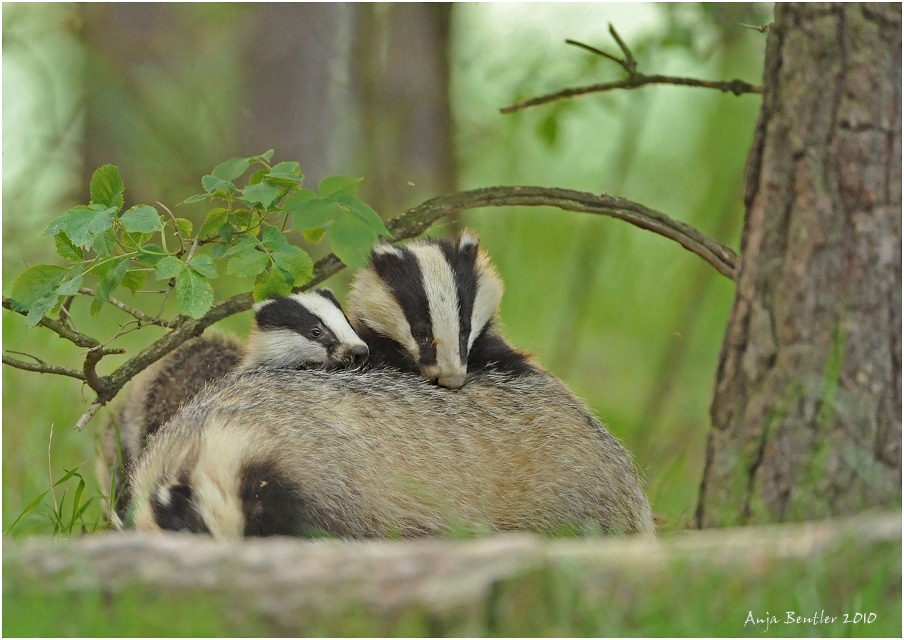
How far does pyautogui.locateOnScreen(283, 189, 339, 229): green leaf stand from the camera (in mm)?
3236

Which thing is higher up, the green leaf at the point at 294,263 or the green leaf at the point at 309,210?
the green leaf at the point at 309,210

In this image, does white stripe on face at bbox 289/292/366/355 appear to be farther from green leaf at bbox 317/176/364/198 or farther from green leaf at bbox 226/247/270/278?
green leaf at bbox 317/176/364/198

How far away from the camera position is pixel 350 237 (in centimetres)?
325

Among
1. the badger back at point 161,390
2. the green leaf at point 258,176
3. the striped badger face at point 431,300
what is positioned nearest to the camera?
the green leaf at point 258,176

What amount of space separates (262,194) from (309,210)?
151 millimetres

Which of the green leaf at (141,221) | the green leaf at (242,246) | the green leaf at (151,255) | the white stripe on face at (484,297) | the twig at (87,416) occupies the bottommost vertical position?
the twig at (87,416)

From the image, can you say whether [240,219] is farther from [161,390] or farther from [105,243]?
[161,390]

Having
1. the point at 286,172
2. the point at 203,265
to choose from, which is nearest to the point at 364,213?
the point at 286,172

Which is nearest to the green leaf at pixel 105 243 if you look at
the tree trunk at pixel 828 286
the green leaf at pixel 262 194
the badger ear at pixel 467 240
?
the green leaf at pixel 262 194

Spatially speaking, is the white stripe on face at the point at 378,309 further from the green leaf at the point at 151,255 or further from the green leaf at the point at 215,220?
the green leaf at the point at 151,255

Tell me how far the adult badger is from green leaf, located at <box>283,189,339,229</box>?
23.0 inches

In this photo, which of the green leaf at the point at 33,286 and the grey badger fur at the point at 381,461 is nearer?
the grey badger fur at the point at 381,461

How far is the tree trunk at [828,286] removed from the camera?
277 centimetres

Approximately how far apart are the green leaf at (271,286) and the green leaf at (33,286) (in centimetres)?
63
